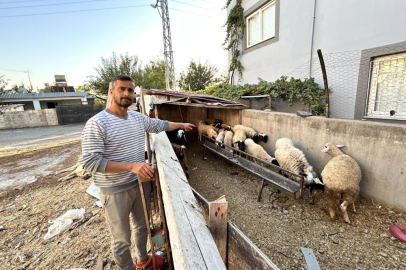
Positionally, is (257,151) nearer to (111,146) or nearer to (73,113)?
(111,146)

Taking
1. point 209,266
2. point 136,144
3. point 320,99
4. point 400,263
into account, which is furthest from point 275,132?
point 209,266

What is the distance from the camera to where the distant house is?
979 inches

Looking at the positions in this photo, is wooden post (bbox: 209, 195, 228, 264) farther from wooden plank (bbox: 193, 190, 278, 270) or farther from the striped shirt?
the striped shirt

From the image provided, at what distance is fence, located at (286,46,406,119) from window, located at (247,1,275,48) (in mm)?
3091

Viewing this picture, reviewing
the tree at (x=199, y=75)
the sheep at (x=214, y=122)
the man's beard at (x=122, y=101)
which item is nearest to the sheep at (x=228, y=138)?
the sheep at (x=214, y=122)

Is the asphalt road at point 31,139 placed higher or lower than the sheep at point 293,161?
lower

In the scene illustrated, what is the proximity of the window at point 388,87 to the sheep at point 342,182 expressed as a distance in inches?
86.8

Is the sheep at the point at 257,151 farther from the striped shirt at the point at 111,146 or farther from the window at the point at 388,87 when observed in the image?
the striped shirt at the point at 111,146

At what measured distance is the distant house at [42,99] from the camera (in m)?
24.9

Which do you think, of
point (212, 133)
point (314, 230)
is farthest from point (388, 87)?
point (212, 133)

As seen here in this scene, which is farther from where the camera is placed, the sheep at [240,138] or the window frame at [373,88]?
the sheep at [240,138]

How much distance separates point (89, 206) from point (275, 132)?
16.8 feet

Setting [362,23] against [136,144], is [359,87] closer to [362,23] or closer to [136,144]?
[362,23]

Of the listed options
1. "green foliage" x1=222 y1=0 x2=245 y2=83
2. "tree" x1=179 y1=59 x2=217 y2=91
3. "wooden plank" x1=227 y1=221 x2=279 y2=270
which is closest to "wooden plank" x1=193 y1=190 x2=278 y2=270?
"wooden plank" x1=227 y1=221 x2=279 y2=270
